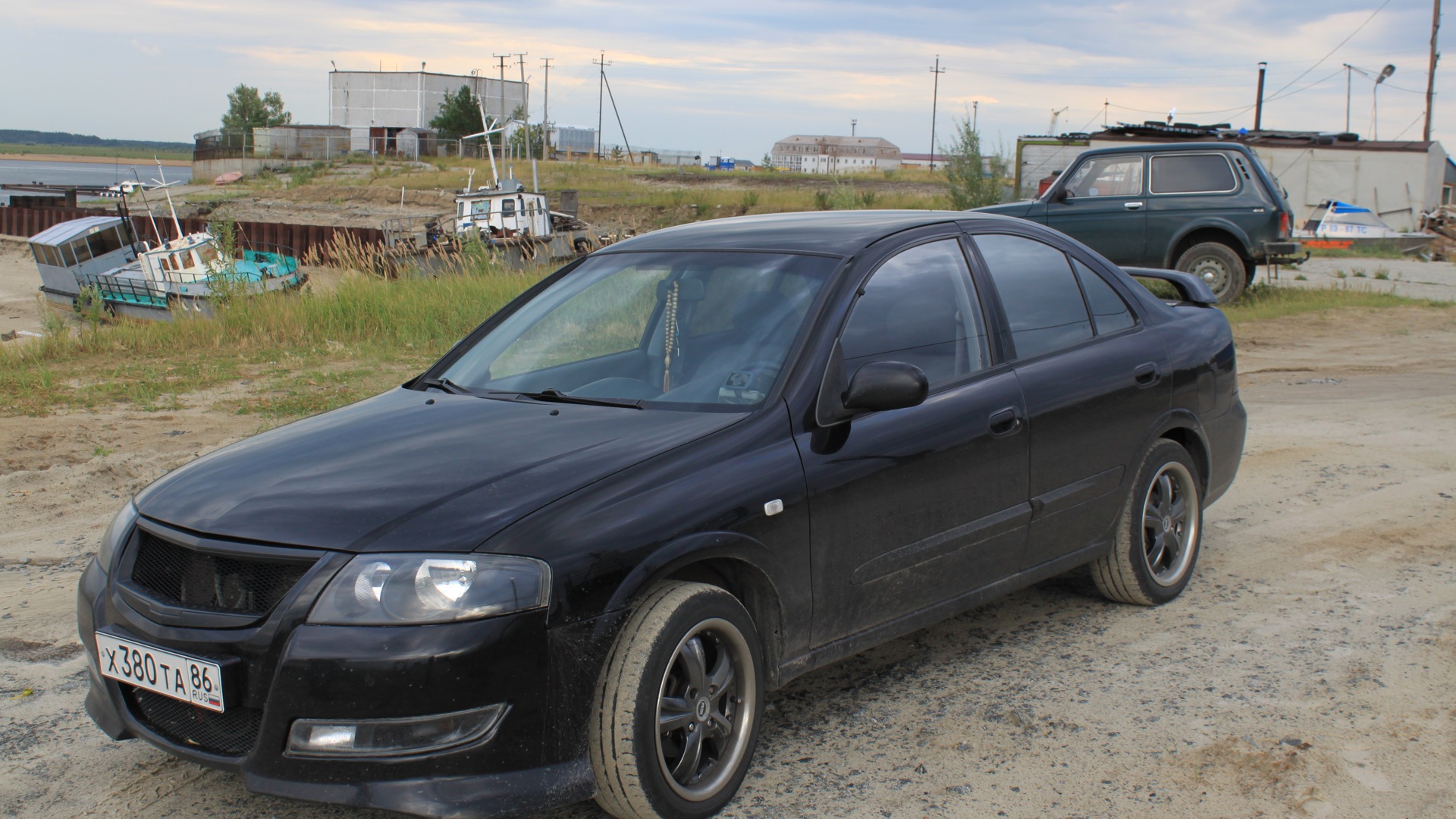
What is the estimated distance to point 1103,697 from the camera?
393 centimetres

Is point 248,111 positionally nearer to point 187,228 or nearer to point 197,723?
point 187,228

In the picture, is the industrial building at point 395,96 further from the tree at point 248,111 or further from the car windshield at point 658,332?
the car windshield at point 658,332

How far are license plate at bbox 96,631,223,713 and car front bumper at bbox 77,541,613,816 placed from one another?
0.10 ft

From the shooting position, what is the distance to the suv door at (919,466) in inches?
137

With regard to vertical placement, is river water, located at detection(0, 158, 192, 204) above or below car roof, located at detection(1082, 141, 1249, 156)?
above

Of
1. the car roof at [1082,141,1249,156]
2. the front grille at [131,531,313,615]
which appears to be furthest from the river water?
the front grille at [131,531,313,615]

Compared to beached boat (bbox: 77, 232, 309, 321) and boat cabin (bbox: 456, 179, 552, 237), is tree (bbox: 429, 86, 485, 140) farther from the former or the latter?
beached boat (bbox: 77, 232, 309, 321)

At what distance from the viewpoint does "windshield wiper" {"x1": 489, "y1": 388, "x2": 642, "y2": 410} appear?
3.61 m

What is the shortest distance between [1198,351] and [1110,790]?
244 centimetres

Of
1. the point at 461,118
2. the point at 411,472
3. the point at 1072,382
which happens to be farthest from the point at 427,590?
the point at 461,118

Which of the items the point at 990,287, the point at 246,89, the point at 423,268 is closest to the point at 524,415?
the point at 990,287

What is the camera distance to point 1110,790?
326 centimetres

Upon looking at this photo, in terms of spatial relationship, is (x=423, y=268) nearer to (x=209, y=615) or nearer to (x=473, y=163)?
(x=209, y=615)

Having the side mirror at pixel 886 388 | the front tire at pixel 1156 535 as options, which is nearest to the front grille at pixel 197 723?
the side mirror at pixel 886 388
